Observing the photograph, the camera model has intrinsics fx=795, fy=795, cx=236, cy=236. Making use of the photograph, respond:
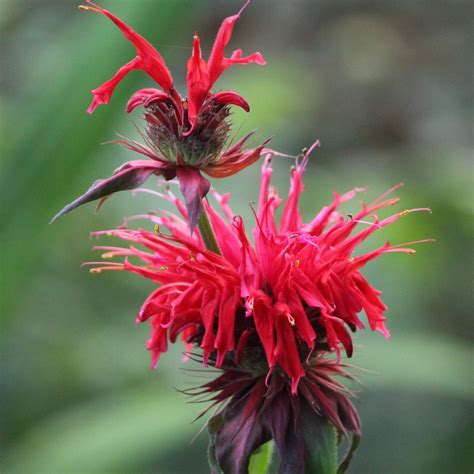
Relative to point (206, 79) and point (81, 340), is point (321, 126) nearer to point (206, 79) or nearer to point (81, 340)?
point (81, 340)

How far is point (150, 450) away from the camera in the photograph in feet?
7.44

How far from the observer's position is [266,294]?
140 centimetres

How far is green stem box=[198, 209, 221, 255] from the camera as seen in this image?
4.27 ft

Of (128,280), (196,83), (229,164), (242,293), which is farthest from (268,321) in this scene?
(128,280)

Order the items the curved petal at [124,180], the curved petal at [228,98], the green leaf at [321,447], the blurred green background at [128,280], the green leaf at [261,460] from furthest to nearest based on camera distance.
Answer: the blurred green background at [128,280]
the green leaf at [261,460]
the green leaf at [321,447]
the curved petal at [228,98]
the curved petal at [124,180]

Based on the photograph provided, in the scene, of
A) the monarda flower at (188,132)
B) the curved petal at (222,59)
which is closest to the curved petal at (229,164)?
the monarda flower at (188,132)

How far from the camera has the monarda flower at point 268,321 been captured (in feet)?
4.31

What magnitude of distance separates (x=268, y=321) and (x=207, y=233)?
0.18 metres

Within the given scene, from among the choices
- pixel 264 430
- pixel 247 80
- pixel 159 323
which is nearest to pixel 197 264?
pixel 159 323

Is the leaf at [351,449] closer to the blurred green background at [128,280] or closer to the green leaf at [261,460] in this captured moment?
the green leaf at [261,460]

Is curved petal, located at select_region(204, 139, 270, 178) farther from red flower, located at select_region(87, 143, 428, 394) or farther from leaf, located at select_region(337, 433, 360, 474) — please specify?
leaf, located at select_region(337, 433, 360, 474)

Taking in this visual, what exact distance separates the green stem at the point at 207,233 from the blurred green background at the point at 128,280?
0.55 feet

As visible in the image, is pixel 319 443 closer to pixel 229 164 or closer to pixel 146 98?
pixel 229 164

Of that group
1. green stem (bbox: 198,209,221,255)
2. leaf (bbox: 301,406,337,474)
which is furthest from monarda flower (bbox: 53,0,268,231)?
leaf (bbox: 301,406,337,474)
